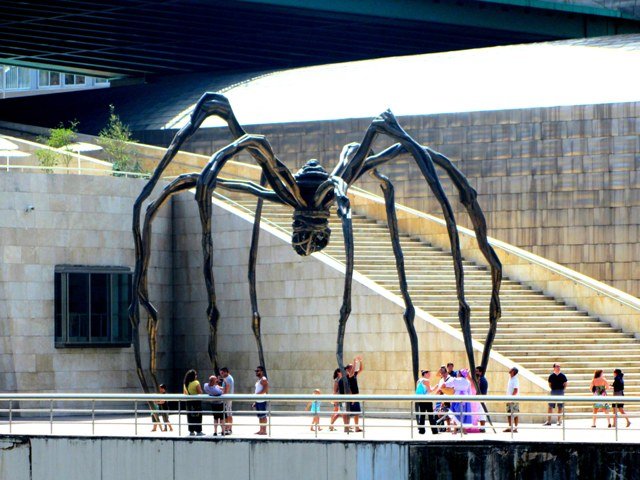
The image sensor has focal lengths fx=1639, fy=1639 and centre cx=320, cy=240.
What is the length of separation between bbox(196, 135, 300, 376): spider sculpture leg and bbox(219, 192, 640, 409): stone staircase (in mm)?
11590

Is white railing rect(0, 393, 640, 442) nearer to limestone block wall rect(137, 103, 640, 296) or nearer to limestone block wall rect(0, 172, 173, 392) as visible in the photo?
limestone block wall rect(0, 172, 173, 392)

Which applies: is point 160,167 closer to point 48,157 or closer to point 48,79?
point 48,157

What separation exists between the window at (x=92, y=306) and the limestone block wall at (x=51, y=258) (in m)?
0.20

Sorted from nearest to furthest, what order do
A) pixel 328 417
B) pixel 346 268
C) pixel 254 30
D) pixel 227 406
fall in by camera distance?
pixel 346 268 → pixel 227 406 → pixel 328 417 → pixel 254 30

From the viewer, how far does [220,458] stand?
25.9m

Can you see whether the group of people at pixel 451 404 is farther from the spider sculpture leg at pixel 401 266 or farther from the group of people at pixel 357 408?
the spider sculpture leg at pixel 401 266

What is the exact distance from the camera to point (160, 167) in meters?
26.4

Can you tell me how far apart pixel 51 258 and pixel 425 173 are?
16.7 meters

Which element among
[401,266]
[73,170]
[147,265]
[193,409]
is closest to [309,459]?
[193,409]

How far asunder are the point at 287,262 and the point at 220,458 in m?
14.2

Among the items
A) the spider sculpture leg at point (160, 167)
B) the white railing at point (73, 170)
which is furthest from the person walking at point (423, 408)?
the white railing at point (73, 170)

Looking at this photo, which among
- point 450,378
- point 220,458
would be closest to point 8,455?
point 220,458

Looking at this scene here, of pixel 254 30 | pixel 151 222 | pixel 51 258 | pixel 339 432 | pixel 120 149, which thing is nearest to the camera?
pixel 151 222

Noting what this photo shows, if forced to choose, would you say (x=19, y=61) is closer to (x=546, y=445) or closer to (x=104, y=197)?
(x=104, y=197)
